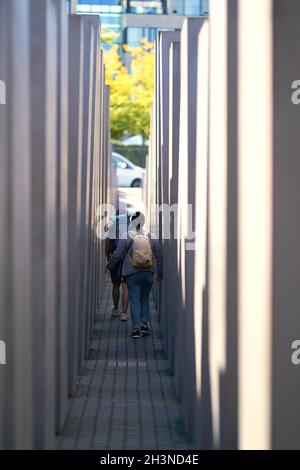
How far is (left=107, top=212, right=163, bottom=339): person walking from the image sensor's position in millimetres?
15719

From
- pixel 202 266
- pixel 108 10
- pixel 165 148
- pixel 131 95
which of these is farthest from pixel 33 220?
pixel 108 10

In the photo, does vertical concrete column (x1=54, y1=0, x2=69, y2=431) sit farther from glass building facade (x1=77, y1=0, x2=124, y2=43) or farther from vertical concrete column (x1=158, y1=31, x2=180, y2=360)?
glass building facade (x1=77, y1=0, x2=124, y2=43)

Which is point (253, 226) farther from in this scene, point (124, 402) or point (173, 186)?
point (173, 186)

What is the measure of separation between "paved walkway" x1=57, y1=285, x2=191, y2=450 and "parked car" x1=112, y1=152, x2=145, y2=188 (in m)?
31.4

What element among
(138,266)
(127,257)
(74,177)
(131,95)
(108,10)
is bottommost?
(138,266)

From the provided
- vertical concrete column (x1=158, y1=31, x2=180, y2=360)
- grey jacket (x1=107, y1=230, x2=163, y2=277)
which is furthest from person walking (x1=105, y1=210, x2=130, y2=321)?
vertical concrete column (x1=158, y1=31, x2=180, y2=360)

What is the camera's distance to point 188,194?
10.1 m

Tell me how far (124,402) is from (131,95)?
4928 cm

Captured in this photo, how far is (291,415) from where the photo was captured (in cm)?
554

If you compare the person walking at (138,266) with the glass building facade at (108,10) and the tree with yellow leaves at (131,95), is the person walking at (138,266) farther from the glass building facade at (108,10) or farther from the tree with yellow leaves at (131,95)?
the glass building facade at (108,10)

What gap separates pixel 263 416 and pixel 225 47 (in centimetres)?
211

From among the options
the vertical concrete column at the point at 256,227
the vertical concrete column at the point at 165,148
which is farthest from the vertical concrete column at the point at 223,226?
the vertical concrete column at the point at 165,148

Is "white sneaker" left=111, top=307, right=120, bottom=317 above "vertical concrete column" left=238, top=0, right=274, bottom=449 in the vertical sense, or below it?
below
